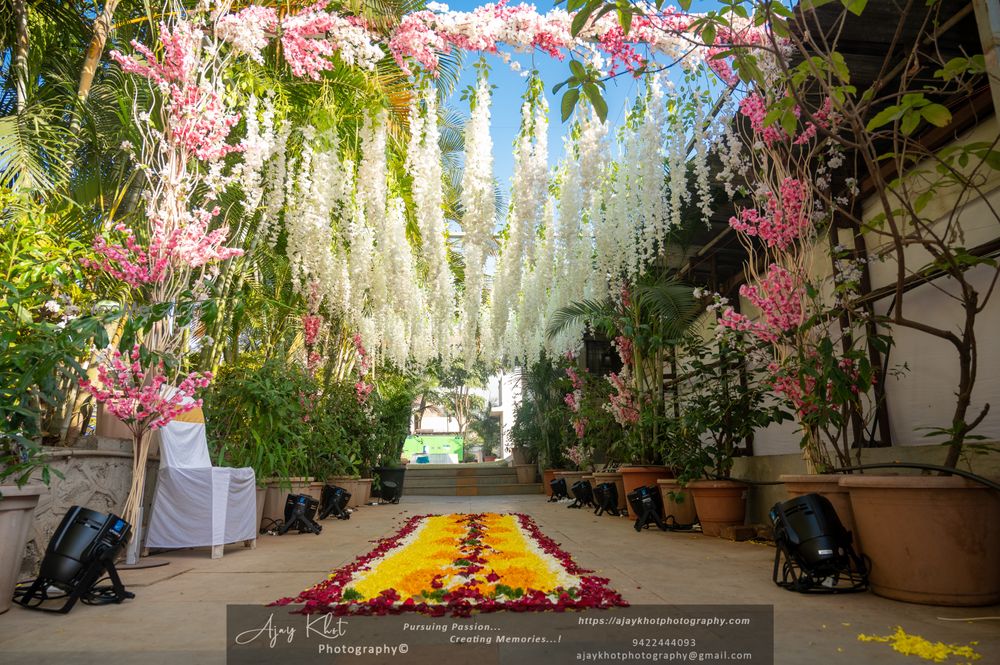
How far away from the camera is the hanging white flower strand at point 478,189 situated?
4586 mm

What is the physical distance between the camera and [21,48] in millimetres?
4055

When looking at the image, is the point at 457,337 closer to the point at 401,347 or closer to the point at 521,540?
the point at 401,347

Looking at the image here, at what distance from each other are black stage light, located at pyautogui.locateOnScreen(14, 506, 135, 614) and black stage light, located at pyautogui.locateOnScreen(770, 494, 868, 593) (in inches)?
110

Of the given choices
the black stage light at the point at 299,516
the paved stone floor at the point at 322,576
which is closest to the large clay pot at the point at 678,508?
the paved stone floor at the point at 322,576

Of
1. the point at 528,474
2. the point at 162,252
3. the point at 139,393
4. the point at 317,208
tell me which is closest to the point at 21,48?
the point at 162,252

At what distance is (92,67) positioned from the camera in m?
4.39

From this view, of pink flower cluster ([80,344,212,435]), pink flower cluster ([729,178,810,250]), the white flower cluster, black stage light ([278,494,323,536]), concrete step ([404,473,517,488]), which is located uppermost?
the white flower cluster

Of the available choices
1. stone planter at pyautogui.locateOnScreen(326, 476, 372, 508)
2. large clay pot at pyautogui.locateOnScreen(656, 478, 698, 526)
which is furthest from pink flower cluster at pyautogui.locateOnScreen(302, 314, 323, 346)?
large clay pot at pyautogui.locateOnScreen(656, 478, 698, 526)

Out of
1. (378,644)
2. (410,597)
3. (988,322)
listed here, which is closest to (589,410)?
(988,322)

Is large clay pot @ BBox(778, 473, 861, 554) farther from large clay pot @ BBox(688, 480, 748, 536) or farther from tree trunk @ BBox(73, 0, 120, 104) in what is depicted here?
tree trunk @ BBox(73, 0, 120, 104)

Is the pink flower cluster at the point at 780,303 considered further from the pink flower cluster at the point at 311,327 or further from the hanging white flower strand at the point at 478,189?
the pink flower cluster at the point at 311,327

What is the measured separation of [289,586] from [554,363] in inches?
259

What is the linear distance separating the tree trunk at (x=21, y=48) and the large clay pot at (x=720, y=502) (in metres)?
5.31

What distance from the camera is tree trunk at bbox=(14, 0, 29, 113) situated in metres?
4.01
